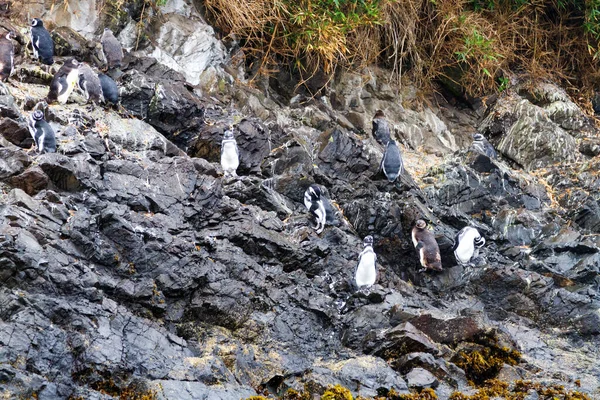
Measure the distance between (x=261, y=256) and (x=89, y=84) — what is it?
12.2ft

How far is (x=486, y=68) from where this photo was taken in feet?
54.4

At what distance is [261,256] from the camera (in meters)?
10.0

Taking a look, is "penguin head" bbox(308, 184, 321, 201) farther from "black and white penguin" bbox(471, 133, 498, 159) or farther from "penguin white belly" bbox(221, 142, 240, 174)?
"black and white penguin" bbox(471, 133, 498, 159)

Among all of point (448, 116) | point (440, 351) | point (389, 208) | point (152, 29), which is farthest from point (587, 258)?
point (152, 29)

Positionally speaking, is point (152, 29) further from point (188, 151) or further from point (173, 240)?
point (173, 240)

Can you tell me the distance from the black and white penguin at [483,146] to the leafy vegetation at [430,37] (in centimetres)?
198

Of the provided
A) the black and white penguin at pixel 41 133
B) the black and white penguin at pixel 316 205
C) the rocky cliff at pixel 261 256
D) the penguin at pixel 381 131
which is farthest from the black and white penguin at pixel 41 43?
the penguin at pixel 381 131

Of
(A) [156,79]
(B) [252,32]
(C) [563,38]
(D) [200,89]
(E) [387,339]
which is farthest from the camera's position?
(C) [563,38]

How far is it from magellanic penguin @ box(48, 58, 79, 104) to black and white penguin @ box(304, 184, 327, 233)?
11.4 feet

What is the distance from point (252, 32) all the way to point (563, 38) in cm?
696

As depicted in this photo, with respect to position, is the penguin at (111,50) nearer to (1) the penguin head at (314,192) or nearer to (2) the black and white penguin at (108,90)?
(2) the black and white penguin at (108,90)

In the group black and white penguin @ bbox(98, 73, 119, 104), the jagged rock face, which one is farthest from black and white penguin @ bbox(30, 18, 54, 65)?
the jagged rock face

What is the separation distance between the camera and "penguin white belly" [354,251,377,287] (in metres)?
10.1

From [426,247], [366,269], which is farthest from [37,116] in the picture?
[426,247]
